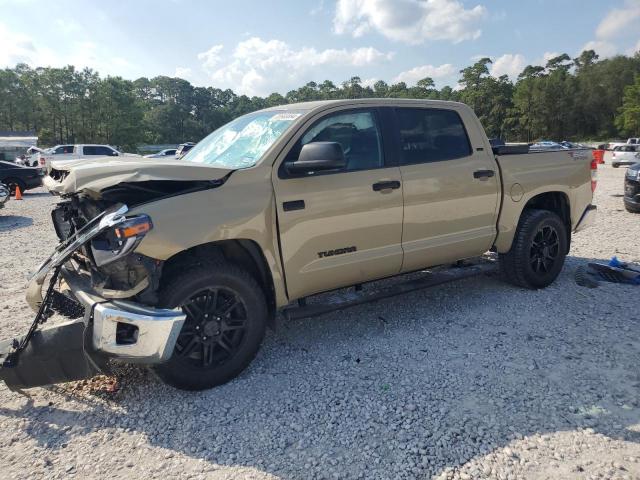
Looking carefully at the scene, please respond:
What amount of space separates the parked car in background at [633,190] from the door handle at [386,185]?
27.7ft

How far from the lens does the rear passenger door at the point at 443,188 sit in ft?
13.3

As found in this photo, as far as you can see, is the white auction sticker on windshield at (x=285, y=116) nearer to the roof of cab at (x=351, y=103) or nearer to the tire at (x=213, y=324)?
the roof of cab at (x=351, y=103)

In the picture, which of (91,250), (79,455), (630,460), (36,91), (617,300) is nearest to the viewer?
(630,460)

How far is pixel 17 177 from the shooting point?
1719 cm

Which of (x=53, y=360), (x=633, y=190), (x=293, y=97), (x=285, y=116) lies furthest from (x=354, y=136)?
(x=293, y=97)

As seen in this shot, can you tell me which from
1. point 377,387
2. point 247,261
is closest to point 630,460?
point 377,387

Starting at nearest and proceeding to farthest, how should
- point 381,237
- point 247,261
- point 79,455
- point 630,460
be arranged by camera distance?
point 630,460 → point 79,455 → point 247,261 → point 381,237

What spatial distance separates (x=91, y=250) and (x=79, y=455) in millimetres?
1261

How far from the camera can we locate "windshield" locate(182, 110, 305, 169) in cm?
362

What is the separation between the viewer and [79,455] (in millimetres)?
2664

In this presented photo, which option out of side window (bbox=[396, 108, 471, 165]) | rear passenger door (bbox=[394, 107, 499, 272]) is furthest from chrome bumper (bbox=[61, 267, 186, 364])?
side window (bbox=[396, 108, 471, 165])

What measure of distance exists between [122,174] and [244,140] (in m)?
1.25

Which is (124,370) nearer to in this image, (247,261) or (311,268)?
(247,261)

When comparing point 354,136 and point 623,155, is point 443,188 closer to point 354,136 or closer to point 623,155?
point 354,136
